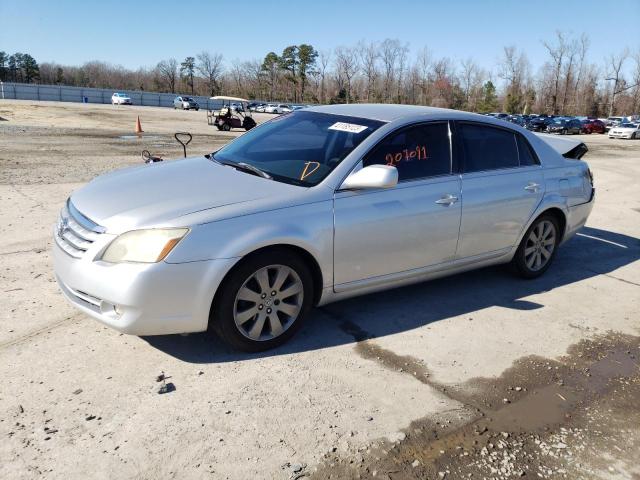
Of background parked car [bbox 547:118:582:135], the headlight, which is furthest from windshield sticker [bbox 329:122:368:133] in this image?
background parked car [bbox 547:118:582:135]

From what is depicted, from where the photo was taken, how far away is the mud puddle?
2.63 meters

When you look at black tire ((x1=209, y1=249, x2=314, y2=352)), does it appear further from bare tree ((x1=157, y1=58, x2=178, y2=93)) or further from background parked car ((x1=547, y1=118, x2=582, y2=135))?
bare tree ((x1=157, y1=58, x2=178, y2=93))

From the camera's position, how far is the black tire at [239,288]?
3.32 m

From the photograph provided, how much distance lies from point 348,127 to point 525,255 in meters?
2.27

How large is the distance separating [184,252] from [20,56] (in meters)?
124

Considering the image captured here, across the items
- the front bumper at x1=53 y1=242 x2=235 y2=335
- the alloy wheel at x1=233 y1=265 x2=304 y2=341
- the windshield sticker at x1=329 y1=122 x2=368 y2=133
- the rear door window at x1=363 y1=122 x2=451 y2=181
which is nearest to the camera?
the front bumper at x1=53 y1=242 x2=235 y2=335

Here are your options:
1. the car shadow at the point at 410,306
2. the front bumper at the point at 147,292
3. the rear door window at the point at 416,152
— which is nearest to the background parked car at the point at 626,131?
the car shadow at the point at 410,306

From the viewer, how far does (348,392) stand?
Answer: 126 inches

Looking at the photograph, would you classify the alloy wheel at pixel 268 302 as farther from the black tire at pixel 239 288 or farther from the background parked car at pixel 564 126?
the background parked car at pixel 564 126

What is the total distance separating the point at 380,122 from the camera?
418 centimetres

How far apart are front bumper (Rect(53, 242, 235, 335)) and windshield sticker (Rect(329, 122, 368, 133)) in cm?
156

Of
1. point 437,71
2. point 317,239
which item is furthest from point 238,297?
point 437,71

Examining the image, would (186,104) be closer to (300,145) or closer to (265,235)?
(300,145)

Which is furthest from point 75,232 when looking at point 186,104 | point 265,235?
point 186,104
